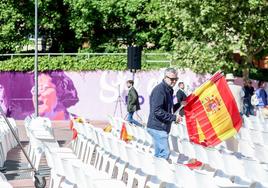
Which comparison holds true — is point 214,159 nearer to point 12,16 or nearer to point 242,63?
point 242,63

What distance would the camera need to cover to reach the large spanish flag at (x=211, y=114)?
12.4m

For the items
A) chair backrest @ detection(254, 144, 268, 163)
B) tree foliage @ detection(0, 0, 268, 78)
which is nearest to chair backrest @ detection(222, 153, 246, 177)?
chair backrest @ detection(254, 144, 268, 163)

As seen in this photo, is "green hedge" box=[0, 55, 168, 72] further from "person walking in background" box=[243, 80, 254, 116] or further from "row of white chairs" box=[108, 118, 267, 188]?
"row of white chairs" box=[108, 118, 267, 188]

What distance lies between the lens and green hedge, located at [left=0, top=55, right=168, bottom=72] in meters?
32.4

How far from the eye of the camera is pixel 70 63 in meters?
32.8

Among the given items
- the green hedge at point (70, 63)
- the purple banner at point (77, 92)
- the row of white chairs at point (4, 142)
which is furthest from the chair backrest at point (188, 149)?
the green hedge at point (70, 63)

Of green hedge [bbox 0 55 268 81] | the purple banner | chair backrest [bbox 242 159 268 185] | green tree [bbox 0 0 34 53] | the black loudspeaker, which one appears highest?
green tree [bbox 0 0 34 53]

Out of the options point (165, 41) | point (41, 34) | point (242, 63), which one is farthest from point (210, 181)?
point (41, 34)

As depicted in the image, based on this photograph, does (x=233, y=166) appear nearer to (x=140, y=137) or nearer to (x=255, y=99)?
(x=140, y=137)

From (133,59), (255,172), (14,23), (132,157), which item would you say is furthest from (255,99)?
(255,172)

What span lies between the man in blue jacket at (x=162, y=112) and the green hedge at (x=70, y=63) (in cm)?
2150

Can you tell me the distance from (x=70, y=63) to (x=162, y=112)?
72.3ft

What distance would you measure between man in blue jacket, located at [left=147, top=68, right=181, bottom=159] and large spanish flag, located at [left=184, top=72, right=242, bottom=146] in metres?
1.10

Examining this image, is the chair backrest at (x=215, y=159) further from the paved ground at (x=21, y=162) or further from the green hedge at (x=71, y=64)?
the green hedge at (x=71, y=64)
